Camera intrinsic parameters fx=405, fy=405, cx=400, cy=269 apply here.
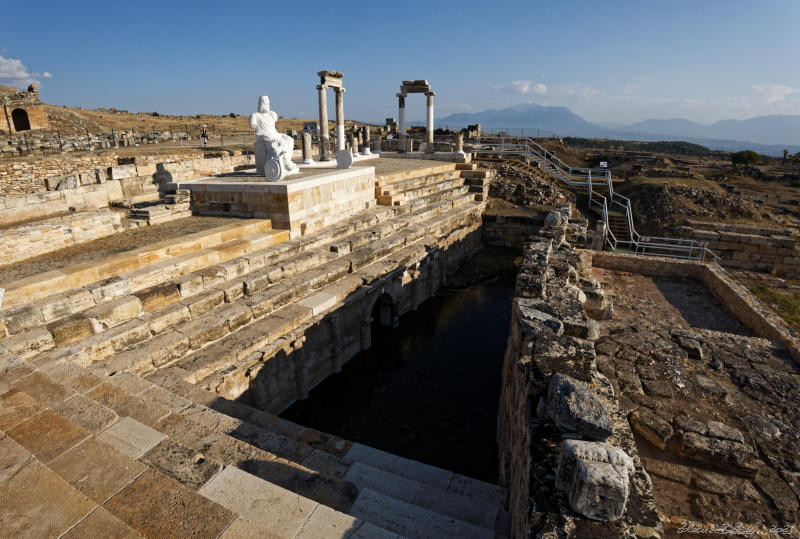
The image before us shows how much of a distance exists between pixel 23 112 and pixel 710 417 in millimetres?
39529

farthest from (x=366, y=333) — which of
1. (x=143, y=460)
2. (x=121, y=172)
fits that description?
(x=121, y=172)

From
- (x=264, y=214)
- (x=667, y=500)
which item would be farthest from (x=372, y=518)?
(x=264, y=214)

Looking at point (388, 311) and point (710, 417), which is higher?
point (710, 417)

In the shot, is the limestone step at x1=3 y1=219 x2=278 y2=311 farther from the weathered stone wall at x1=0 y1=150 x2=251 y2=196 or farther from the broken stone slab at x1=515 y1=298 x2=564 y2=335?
the broken stone slab at x1=515 y1=298 x2=564 y2=335

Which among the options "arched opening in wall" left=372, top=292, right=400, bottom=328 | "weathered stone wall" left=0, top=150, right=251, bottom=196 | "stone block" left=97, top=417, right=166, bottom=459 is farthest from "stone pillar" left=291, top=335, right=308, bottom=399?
"weathered stone wall" left=0, top=150, right=251, bottom=196

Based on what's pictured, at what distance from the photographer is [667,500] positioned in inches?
171

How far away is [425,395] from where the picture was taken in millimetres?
8914

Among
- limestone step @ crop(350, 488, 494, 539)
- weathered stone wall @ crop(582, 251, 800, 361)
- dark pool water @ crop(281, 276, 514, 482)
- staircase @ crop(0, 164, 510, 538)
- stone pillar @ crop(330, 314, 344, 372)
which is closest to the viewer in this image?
staircase @ crop(0, 164, 510, 538)

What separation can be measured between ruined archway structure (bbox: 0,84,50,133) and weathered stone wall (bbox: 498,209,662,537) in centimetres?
3593

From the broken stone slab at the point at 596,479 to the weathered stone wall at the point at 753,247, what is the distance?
17.3 metres

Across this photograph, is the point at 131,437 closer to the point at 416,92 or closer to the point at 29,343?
the point at 29,343

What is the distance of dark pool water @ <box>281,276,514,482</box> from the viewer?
24.6 ft

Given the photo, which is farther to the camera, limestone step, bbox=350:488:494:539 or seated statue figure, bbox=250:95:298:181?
seated statue figure, bbox=250:95:298:181

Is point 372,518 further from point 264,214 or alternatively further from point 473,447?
point 264,214
